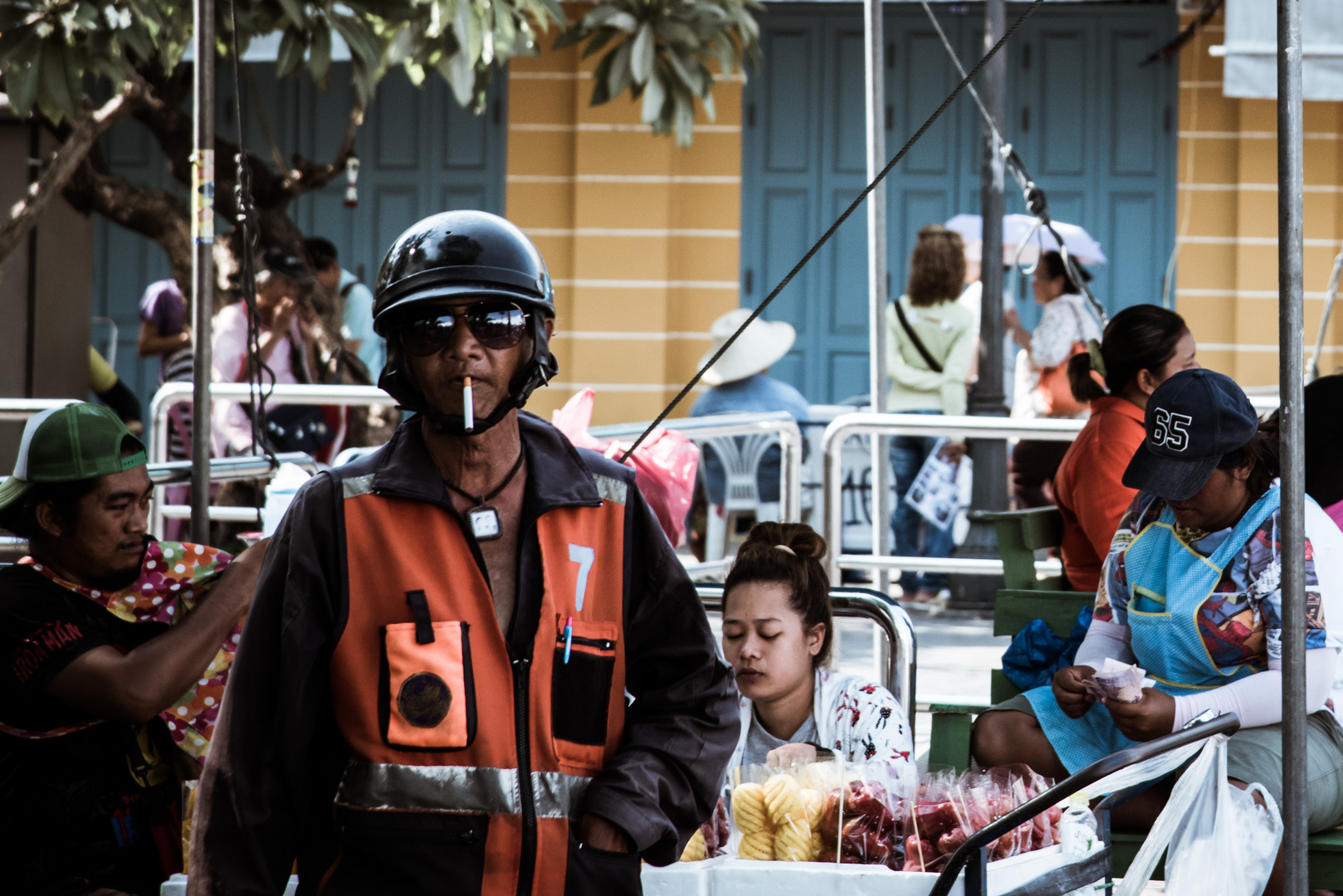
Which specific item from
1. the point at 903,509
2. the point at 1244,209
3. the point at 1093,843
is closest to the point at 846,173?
the point at 1244,209

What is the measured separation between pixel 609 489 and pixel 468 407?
239 mm

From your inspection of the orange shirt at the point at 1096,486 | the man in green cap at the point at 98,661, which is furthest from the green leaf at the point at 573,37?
the man in green cap at the point at 98,661

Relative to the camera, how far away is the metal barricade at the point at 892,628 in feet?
11.5

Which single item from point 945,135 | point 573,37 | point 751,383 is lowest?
point 751,383

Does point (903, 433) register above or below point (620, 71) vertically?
below

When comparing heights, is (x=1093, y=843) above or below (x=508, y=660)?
below

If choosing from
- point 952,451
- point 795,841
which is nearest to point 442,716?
point 795,841

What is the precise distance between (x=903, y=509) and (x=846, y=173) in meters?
3.80

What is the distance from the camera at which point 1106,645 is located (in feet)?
12.8

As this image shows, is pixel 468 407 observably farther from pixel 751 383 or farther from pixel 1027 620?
pixel 751 383

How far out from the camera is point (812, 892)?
2.59m

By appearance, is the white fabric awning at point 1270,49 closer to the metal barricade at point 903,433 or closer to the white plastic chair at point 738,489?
the metal barricade at point 903,433

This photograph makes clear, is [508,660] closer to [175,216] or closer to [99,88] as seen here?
[175,216]

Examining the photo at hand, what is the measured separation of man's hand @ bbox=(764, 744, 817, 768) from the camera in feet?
10.3
